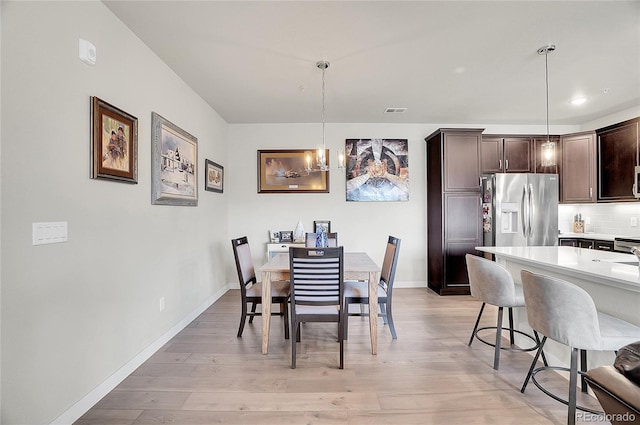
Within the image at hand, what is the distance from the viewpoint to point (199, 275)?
3541mm

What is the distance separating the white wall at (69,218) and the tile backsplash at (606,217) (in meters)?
6.08

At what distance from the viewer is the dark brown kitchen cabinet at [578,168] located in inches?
170

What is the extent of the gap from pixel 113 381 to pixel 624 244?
556cm

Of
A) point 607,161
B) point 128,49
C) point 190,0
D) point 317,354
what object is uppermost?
point 190,0

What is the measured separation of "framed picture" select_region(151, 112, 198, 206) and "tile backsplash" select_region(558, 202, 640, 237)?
230 inches

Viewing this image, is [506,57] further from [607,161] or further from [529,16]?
[607,161]

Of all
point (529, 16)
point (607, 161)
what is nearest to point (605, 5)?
point (529, 16)

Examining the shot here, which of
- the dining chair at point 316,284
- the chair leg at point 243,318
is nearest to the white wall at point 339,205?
the chair leg at point 243,318

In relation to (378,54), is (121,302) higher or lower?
lower

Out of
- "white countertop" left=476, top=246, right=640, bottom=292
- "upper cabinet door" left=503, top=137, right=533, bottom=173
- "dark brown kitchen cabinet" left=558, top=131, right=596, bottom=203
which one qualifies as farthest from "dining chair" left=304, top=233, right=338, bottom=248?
"dark brown kitchen cabinet" left=558, top=131, right=596, bottom=203

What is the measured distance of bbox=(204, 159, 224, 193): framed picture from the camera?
377 centimetres

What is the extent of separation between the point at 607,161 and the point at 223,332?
570 cm

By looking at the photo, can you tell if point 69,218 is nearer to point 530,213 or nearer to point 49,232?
point 49,232

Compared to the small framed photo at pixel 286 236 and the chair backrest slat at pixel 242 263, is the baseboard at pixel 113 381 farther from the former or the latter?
the small framed photo at pixel 286 236
